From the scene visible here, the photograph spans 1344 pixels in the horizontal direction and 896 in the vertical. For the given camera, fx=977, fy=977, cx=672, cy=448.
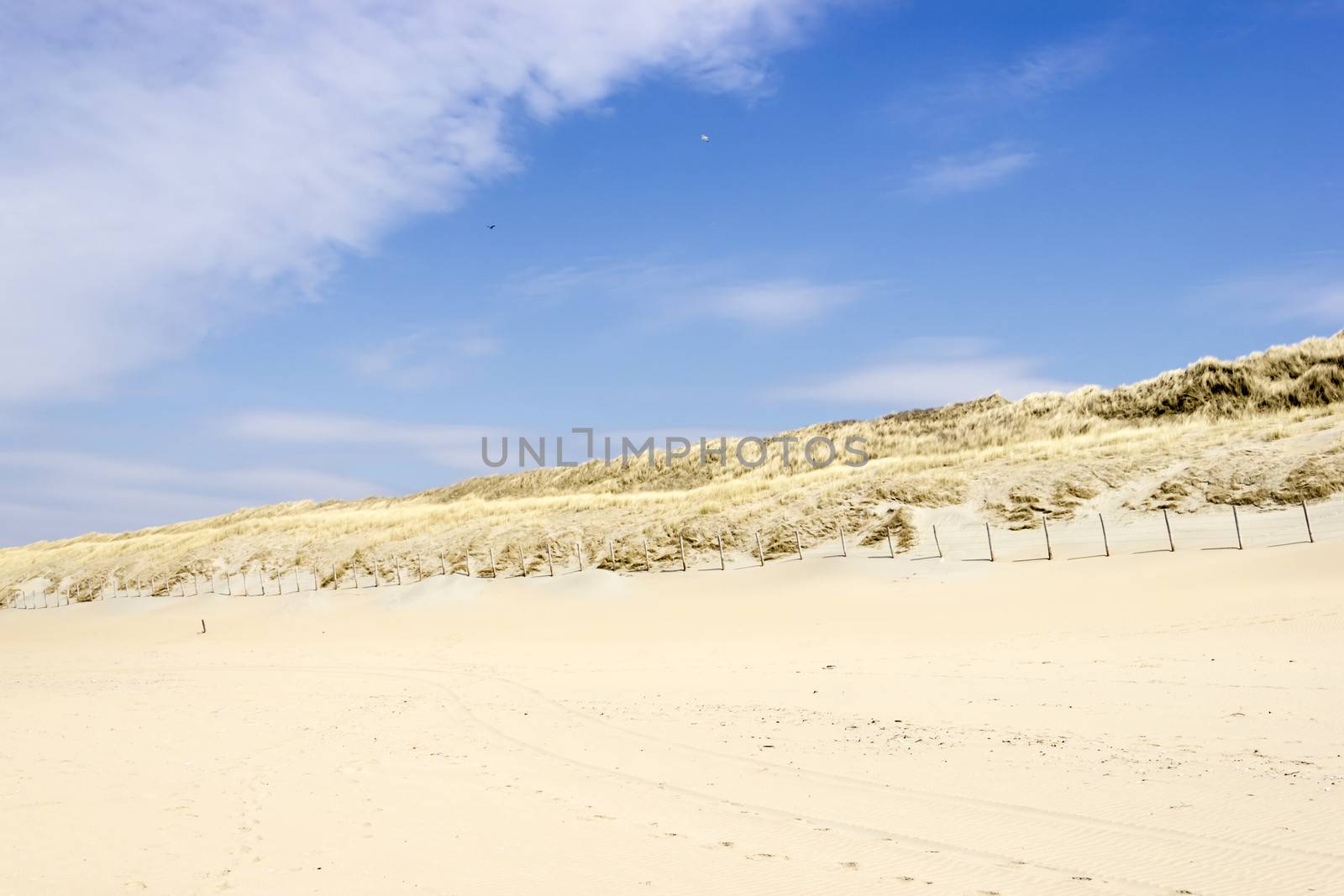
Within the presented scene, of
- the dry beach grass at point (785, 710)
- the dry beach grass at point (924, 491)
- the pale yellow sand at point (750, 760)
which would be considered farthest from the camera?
the dry beach grass at point (924, 491)

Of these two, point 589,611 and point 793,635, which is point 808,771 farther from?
point 589,611

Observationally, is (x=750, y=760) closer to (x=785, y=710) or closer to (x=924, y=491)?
(x=785, y=710)

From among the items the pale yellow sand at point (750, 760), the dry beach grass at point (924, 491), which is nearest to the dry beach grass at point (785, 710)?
the pale yellow sand at point (750, 760)

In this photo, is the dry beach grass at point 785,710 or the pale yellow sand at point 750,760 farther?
the dry beach grass at point 785,710

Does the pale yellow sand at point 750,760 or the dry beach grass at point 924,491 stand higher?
the dry beach grass at point 924,491

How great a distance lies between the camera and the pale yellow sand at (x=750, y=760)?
6473 mm

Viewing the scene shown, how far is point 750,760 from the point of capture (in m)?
9.74

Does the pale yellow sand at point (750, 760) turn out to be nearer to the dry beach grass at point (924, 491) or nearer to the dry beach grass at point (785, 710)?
the dry beach grass at point (785, 710)

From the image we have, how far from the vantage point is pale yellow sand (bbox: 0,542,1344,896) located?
255 inches

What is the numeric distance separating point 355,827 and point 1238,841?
6.40 metres

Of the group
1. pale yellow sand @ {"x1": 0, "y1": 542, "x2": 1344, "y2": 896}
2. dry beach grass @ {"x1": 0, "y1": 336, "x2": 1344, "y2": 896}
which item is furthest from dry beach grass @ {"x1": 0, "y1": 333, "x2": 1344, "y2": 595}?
pale yellow sand @ {"x1": 0, "y1": 542, "x2": 1344, "y2": 896}

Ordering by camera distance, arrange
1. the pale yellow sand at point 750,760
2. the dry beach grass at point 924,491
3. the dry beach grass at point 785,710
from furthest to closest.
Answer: the dry beach grass at point 924,491 < the dry beach grass at point 785,710 < the pale yellow sand at point 750,760

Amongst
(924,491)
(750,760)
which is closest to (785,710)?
(750,760)

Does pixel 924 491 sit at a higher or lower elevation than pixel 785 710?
higher
